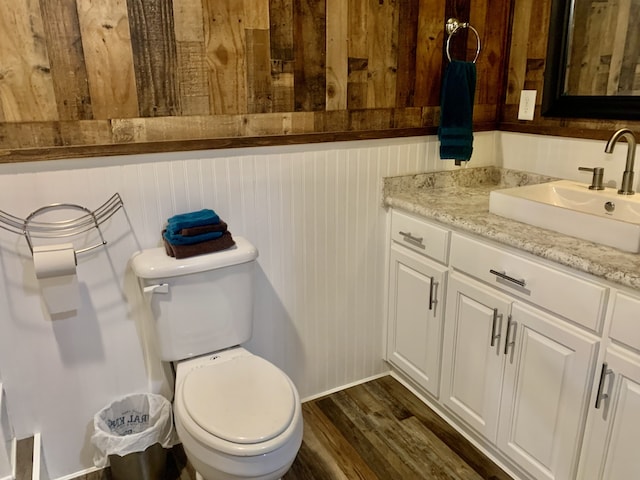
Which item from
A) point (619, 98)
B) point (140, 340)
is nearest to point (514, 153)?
point (619, 98)

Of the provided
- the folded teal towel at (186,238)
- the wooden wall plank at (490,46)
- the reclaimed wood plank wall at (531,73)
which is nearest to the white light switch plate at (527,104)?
the reclaimed wood plank wall at (531,73)

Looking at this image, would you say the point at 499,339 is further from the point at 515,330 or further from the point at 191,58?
the point at 191,58

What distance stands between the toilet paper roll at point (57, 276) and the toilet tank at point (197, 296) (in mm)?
Result: 192

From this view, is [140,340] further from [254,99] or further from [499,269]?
[499,269]

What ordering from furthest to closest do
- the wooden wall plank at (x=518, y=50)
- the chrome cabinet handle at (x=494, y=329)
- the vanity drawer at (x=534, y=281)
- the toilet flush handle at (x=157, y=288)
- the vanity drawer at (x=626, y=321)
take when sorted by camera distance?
1. the wooden wall plank at (x=518, y=50)
2. the chrome cabinet handle at (x=494, y=329)
3. the toilet flush handle at (x=157, y=288)
4. the vanity drawer at (x=534, y=281)
5. the vanity drawer at (x=626, y=321)

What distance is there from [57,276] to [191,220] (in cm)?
44

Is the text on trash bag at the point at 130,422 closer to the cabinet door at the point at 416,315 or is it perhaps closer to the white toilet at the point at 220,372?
the white toilet at the point at 220,372

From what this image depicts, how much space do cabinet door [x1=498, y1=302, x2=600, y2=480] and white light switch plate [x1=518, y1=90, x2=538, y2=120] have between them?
1.02m

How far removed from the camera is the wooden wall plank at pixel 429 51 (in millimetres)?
2062

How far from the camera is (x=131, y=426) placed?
188 centimetres

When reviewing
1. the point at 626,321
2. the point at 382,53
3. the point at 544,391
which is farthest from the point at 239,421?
the point at 382,53

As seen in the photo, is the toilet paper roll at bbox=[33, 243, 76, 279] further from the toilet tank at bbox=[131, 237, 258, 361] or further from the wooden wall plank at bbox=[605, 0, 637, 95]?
the wooden wall plank at bbox=[605, 0, 637, 95]

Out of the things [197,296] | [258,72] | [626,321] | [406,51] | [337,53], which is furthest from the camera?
[406,51]

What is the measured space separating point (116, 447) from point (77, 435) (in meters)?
0.24
